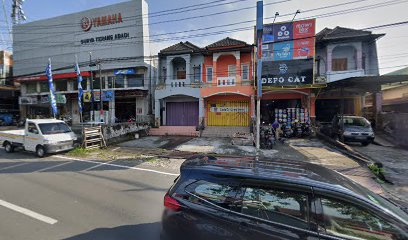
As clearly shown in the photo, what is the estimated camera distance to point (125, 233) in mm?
3648

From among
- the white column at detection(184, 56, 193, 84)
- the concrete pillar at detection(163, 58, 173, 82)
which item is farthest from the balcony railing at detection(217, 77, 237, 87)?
the concrete pillar at detection(163, 58, 173, 82)

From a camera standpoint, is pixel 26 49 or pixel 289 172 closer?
pixel 289 172

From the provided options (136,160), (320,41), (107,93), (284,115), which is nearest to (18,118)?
(107,93)

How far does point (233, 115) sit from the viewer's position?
18.8 m

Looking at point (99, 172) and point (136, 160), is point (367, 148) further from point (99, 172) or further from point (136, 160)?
point (99, 172)

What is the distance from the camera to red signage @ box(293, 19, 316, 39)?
1603 centimetres

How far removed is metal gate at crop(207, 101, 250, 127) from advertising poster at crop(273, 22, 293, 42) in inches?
225

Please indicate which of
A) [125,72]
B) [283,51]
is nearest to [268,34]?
[283,51]

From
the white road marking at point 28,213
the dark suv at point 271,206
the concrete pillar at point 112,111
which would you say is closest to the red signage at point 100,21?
the concrete pillar at point 112,111

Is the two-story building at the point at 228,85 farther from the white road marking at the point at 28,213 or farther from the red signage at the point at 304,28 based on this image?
the white road marking at the point at 28,213

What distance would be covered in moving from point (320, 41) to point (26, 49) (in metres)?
33.5

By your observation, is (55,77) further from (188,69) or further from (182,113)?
(188,69)

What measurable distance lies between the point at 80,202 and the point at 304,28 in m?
17.8

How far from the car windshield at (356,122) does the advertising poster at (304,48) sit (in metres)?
5.51
